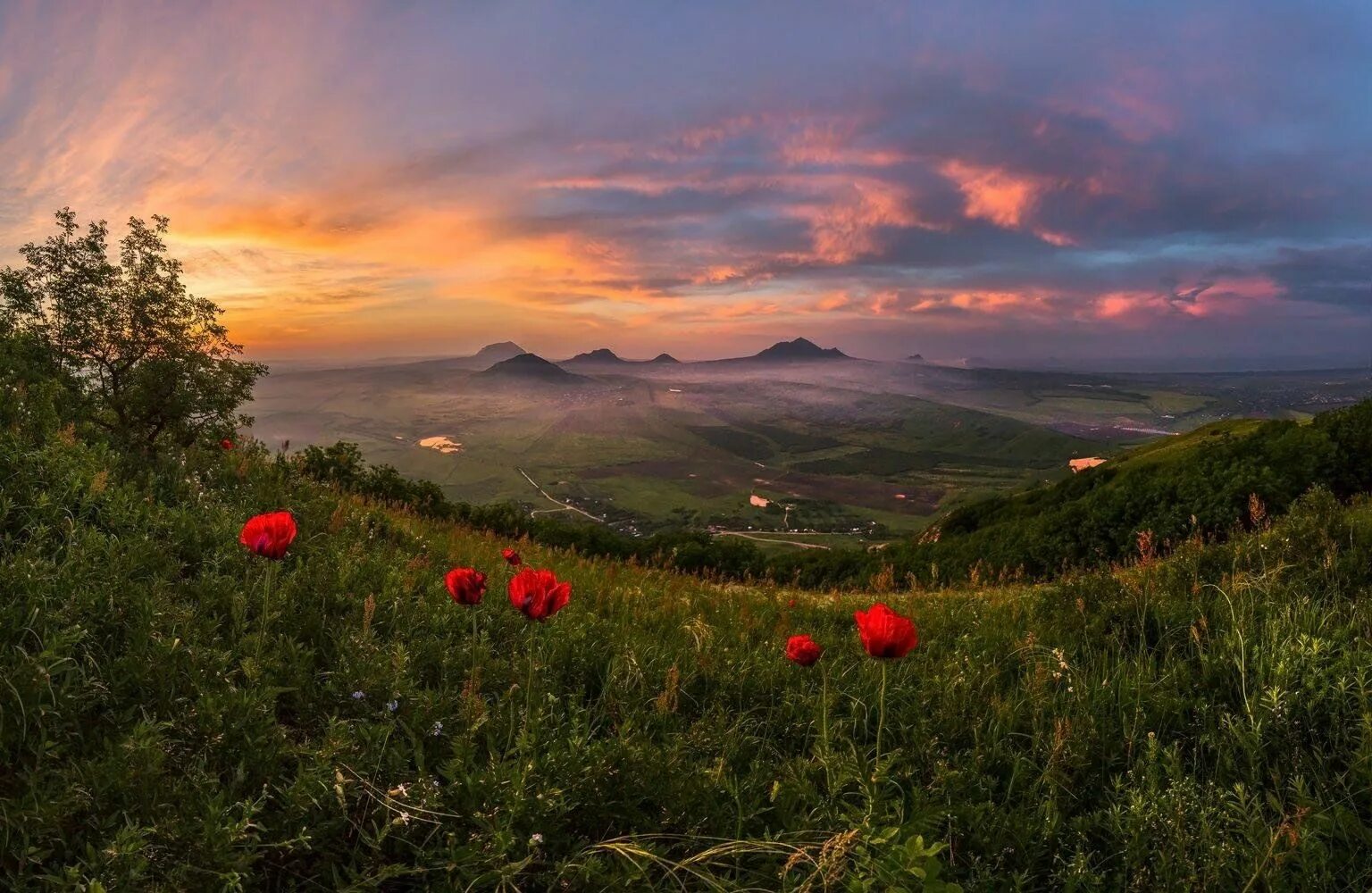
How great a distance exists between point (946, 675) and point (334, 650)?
3.88 metres

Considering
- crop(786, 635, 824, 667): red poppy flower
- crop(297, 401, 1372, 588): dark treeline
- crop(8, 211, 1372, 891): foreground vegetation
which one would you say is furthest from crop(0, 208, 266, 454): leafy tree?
crop(786, 635, 824, 667): red poppy flower

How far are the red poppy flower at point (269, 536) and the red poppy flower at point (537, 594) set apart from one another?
45.3 inches

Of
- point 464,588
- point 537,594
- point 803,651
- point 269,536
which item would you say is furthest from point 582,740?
point 269,536

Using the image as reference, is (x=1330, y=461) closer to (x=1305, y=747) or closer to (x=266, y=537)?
(x=1305, y=747)

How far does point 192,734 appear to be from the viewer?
2539mm

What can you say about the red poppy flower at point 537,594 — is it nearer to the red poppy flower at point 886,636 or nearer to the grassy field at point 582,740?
the grassy field at point 582,740

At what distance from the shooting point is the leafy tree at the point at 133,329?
16.3 metres

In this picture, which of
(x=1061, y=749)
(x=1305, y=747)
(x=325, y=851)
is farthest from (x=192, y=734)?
(x=1305, y=747)

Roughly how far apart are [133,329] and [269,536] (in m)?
20.9

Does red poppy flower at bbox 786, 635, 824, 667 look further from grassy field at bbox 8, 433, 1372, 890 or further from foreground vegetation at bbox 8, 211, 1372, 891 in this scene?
grassy field at bbox 8, 433, 1372, 890

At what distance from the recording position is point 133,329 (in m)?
18.4

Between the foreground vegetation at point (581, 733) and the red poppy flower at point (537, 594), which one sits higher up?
the red poppy flower at point (537, 594)

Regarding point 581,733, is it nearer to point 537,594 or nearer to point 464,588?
point 537,594

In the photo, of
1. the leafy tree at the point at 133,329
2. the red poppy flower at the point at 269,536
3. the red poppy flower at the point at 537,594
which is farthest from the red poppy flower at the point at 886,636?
the leafy tree at the point at 133,329
